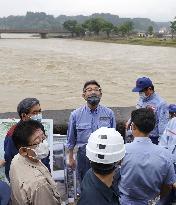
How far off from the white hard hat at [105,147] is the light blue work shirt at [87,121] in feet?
5.72

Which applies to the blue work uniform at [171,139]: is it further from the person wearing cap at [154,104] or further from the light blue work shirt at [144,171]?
the person wearing cap at [154,104]

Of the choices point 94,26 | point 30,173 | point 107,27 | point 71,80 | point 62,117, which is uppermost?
point 94,26

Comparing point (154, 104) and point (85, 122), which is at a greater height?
point (154, 104)

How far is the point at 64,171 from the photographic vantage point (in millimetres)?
4043

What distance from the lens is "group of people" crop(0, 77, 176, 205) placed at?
2033 mm

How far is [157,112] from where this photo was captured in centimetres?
425

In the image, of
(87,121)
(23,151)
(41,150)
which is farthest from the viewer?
(87,121)

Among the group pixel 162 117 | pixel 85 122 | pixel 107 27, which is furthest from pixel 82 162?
pixel 107 27

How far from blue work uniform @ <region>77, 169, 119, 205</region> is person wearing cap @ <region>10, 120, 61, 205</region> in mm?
356

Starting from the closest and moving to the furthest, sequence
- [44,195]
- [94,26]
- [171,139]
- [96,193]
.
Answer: [96,193], [44,195], [171,139], [94,26]

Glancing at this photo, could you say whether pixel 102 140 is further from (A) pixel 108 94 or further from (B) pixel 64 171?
(A) pixel 108 94

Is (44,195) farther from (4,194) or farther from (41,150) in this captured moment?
(41,150)

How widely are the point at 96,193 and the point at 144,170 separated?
0.82 metres

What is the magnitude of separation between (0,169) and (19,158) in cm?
133
